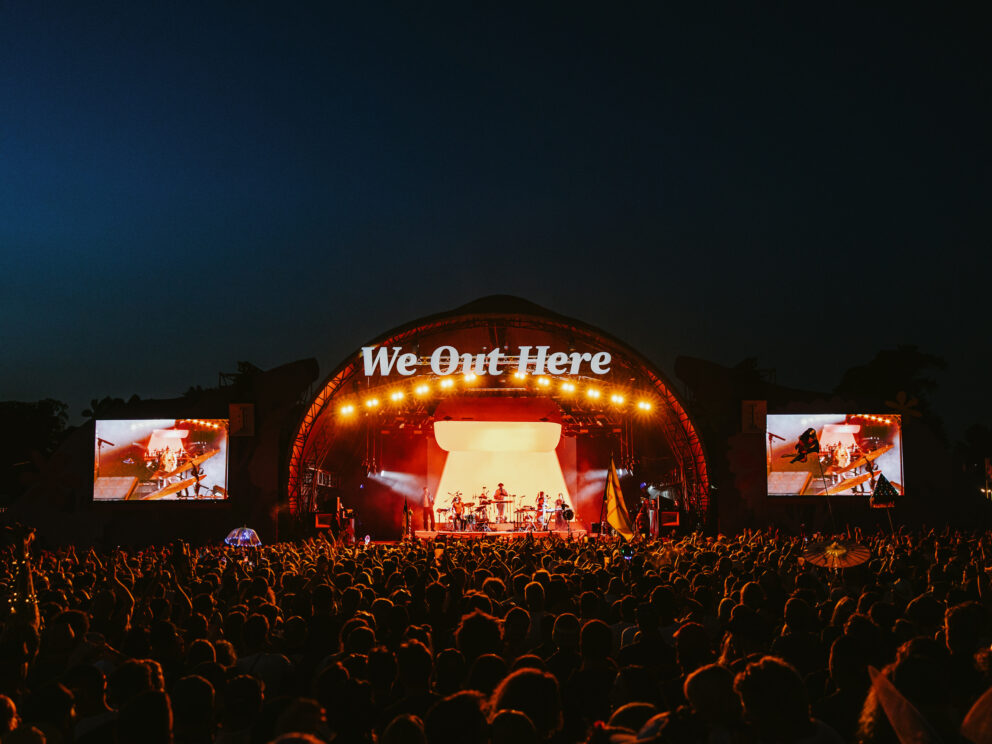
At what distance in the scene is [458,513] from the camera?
109ft

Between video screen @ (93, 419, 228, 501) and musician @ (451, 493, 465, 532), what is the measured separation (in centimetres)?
994

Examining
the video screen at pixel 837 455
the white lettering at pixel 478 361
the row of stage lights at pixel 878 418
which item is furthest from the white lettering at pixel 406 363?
the row of stage lights at pixel 878 418

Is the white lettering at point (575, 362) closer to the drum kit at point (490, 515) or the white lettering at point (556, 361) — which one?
the white lettering at point (556, 361)

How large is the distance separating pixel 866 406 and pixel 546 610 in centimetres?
2535

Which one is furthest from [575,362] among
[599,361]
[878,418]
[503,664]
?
[503,664]

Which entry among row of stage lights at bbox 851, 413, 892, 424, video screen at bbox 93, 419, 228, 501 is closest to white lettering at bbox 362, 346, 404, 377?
video screen at bbox 93, 419, 228, 501

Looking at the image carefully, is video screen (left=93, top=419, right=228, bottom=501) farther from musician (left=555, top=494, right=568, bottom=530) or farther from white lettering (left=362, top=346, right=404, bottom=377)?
musician (left=555, top=494, right=568, bottom=530)

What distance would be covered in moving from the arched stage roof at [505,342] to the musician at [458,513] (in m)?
6.87

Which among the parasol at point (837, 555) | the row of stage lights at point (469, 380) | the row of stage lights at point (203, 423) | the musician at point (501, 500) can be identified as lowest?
the musician at point (501, 500)

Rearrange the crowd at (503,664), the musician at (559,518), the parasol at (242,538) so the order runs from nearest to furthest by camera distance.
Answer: the crowd at (503,664) → the parasol at (242,538) → the musician at (559,518)

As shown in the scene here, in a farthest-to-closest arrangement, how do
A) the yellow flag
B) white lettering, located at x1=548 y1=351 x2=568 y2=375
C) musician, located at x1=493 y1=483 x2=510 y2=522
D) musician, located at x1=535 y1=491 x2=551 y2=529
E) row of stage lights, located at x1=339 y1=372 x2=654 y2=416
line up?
musician, located at x1=493 y1=483 x2=510 y2=522
musician, located at x1=535 y1=491 x2=551 y2=529
row of stage lights, located at x1=339 y1=372 x2=654 y2=416
white lettering, located at x1=548 y1=351 x2=568 y2=375
the yellow flag

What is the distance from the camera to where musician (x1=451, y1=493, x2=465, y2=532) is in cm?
3266

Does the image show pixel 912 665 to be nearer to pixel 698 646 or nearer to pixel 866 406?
pixel 698 646

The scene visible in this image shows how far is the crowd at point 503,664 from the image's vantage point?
122 inches
